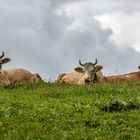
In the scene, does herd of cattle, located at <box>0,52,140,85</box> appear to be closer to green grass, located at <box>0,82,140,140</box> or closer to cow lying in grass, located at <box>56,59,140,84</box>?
cow lying in grass, located at <box>56,59,140,84</box>

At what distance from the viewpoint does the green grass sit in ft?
51.5

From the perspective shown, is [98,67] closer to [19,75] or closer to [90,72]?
[90,72]

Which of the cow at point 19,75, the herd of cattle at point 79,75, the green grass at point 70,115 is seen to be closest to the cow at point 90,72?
the herd of cattle at point 79,75

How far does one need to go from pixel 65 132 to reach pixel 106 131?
3.55ft

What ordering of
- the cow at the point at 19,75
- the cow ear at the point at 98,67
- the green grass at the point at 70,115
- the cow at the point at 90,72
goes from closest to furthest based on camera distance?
the green grass at the point at 70,115, the cow at the point at 90,72, the cow ear at the point at 98,67, the cow at the point at 19,75

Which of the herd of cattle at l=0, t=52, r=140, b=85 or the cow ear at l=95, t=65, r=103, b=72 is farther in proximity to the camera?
the cow ear at l=95, t=65, r=103, b=72

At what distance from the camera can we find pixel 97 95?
→ 79.5 ft

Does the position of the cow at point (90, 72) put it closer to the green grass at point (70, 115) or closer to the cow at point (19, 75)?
the cow at point (19, 75)

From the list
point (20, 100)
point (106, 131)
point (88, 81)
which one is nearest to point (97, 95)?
point (20, 100)

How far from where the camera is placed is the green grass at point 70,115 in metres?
15.7

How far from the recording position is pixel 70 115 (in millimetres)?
18797

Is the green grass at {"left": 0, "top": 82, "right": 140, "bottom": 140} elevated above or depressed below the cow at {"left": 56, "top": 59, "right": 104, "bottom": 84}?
below

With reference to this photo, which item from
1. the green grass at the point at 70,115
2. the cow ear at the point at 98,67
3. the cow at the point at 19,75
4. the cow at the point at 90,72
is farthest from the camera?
the cow at the point at 19,75

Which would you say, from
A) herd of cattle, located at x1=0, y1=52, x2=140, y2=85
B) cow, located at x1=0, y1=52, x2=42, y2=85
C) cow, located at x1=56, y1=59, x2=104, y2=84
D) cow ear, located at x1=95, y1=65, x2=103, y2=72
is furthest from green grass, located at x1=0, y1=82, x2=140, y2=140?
cow, located at x1=0, y1=52, x2=42, y2=85
